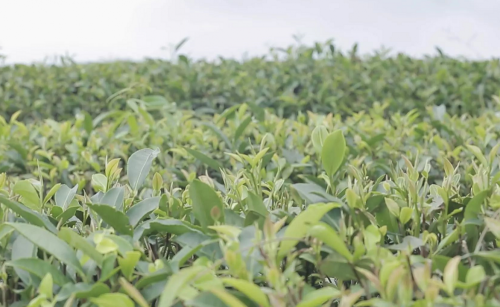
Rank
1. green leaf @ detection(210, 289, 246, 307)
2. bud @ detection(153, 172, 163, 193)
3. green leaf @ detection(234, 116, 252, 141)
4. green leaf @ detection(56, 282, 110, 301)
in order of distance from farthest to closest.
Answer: green leaf @ detection(234, 116, 252, 141)
bud @ detection(153, 172, 163, 193)
green leaf @ detection(56, 282, 110, 301)
green leaf @ detection(210, 289, 246, 307)

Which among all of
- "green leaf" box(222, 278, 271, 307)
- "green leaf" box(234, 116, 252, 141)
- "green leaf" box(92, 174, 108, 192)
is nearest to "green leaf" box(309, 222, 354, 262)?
"green leaf" box(222, 278, 271, 307)

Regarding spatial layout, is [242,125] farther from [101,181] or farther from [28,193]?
[28,193]

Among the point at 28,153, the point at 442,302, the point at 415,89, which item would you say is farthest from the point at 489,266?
the point at 415,89

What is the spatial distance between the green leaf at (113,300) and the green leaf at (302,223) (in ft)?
1.05

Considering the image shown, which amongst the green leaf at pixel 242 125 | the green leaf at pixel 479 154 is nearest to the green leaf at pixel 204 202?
the green leaf at pixel 479 154

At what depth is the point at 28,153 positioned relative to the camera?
2982mm

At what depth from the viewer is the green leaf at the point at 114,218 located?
1.29 metres

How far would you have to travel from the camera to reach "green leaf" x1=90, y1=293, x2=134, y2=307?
106cm

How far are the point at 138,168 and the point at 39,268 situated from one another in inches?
21.2

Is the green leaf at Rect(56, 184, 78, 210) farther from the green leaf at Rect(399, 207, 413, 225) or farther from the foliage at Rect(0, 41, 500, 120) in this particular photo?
the foliage at Rect(0, 41, 500, 120)

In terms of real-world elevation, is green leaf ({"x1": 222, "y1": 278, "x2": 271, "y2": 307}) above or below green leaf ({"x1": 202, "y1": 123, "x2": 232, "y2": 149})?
above

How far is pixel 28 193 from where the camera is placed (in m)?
1.50

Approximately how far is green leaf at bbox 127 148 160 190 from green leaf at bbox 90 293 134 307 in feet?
1.84

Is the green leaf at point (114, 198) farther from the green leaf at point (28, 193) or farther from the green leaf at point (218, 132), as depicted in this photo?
the green leaf at point (218, 132)
